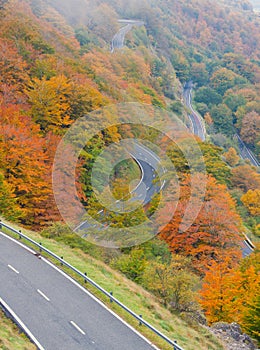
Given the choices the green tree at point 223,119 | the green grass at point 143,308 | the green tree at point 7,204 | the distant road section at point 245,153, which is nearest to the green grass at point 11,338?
the green grass at point 143,308

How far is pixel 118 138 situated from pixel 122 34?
241 feet

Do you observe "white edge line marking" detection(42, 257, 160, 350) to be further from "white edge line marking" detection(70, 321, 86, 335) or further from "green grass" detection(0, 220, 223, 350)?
"white edge line marking" detection(70, 321, 86, 335)

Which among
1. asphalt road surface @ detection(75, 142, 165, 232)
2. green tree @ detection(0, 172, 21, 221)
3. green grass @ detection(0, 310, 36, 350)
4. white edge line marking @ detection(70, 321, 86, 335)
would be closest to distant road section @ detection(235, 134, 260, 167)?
asphalt road surface @ detection(75, 142, 165, 232)

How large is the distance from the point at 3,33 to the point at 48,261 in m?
41.9

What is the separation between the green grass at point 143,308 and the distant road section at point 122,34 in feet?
288

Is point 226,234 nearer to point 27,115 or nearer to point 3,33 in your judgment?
point 27,115

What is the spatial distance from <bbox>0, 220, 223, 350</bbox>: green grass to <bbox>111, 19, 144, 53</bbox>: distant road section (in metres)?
87.9

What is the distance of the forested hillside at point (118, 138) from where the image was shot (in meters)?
26.0

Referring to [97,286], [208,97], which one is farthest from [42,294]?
[208,97]

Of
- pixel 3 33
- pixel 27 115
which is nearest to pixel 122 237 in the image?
pixel 27 115

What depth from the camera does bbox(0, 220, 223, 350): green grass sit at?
17328mm

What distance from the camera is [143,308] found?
63.2 ft

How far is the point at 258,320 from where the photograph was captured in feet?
66.3

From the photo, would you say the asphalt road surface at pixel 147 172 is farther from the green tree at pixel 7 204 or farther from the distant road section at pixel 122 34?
the distant road section at pixel 122 34
